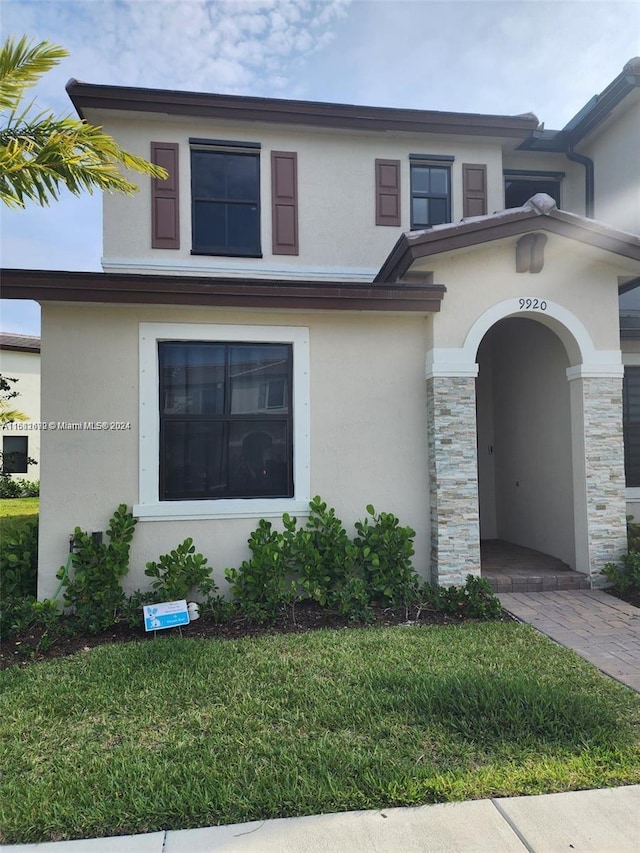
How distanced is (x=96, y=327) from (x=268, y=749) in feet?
15.8

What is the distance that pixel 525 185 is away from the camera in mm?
10883

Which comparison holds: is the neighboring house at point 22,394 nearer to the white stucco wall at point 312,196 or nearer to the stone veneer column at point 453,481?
the white stucco wall at point 312,196

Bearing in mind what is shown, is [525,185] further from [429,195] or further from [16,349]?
[16,349]

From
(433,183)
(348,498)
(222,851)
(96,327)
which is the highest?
(433,183)

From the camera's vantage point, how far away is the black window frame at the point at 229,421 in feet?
20.2

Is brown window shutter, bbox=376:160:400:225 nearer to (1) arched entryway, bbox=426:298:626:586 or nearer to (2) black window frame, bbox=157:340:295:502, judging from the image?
(1) arched entryway, bbox=426:298:626:586

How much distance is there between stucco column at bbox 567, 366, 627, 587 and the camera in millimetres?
6715

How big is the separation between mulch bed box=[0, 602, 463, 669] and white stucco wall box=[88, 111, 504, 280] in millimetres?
6023

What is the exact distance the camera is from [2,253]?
6.61 metres

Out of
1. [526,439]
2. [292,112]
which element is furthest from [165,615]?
[292,112]

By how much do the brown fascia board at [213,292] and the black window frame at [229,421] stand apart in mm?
533

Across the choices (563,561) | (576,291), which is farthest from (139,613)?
(576,291)

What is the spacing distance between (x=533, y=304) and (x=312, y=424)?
3265mm

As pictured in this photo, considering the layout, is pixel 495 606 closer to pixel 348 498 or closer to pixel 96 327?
pixel 348 498
